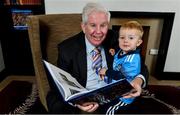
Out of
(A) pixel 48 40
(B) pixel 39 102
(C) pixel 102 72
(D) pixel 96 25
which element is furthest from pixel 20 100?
(D) pixel 96 25

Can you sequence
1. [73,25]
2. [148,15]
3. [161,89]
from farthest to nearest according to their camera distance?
[148,15]
[161,89]
[73,25]

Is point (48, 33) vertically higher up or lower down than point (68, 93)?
higher up

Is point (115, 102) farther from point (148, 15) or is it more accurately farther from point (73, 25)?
point (148, 15)

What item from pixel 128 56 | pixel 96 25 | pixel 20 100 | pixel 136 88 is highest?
pixel 96 25

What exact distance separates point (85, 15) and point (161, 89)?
1438 mm

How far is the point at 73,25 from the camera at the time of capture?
1.62 meters

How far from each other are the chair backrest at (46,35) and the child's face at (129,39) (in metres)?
0.50

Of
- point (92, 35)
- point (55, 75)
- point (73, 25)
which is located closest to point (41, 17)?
point (73, 25)

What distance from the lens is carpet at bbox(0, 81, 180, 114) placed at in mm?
1721

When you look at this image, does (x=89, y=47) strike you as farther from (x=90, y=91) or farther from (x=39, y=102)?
(x=39, y=102)

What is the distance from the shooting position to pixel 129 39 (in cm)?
124

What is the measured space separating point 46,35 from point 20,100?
823mm

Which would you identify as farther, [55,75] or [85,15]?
[85,15]

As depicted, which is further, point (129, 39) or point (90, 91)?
point (129, 39)
